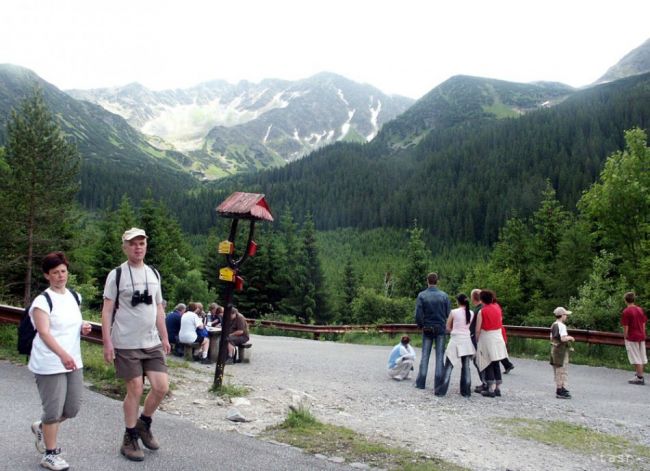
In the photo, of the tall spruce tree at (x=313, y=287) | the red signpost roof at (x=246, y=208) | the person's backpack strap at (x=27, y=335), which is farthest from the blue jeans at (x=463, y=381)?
the tall spruce tree at (x=313, y=287)

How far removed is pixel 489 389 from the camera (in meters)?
9.77

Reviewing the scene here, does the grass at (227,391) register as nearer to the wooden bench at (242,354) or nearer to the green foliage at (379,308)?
the wooden bench at (242,354)

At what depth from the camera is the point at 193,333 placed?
1258cm

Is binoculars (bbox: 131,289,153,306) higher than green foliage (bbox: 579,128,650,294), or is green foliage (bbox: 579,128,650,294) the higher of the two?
green foliage (bbox: 579,128,650,294)

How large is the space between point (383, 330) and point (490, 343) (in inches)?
472

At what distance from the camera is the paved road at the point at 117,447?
15.4ft

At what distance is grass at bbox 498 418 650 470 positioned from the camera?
6.01 m

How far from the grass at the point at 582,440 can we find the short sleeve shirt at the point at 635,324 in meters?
5.19

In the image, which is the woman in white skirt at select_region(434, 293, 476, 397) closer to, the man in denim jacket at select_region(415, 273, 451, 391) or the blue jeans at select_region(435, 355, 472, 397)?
the blue jeans at select_region(435, 355, 472, 397)

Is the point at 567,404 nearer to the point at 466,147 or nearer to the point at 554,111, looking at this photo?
the point at 466,147

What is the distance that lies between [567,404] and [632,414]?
39.6 inches

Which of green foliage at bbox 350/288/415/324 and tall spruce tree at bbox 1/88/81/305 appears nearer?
tall spruce tree at bbox 1/88/81/305

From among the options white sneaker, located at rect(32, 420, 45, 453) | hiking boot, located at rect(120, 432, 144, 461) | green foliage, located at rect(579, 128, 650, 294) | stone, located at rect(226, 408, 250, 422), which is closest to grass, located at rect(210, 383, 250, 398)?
stone, located at rect(226, 408, 250, 422)

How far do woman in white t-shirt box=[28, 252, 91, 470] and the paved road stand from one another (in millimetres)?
396
